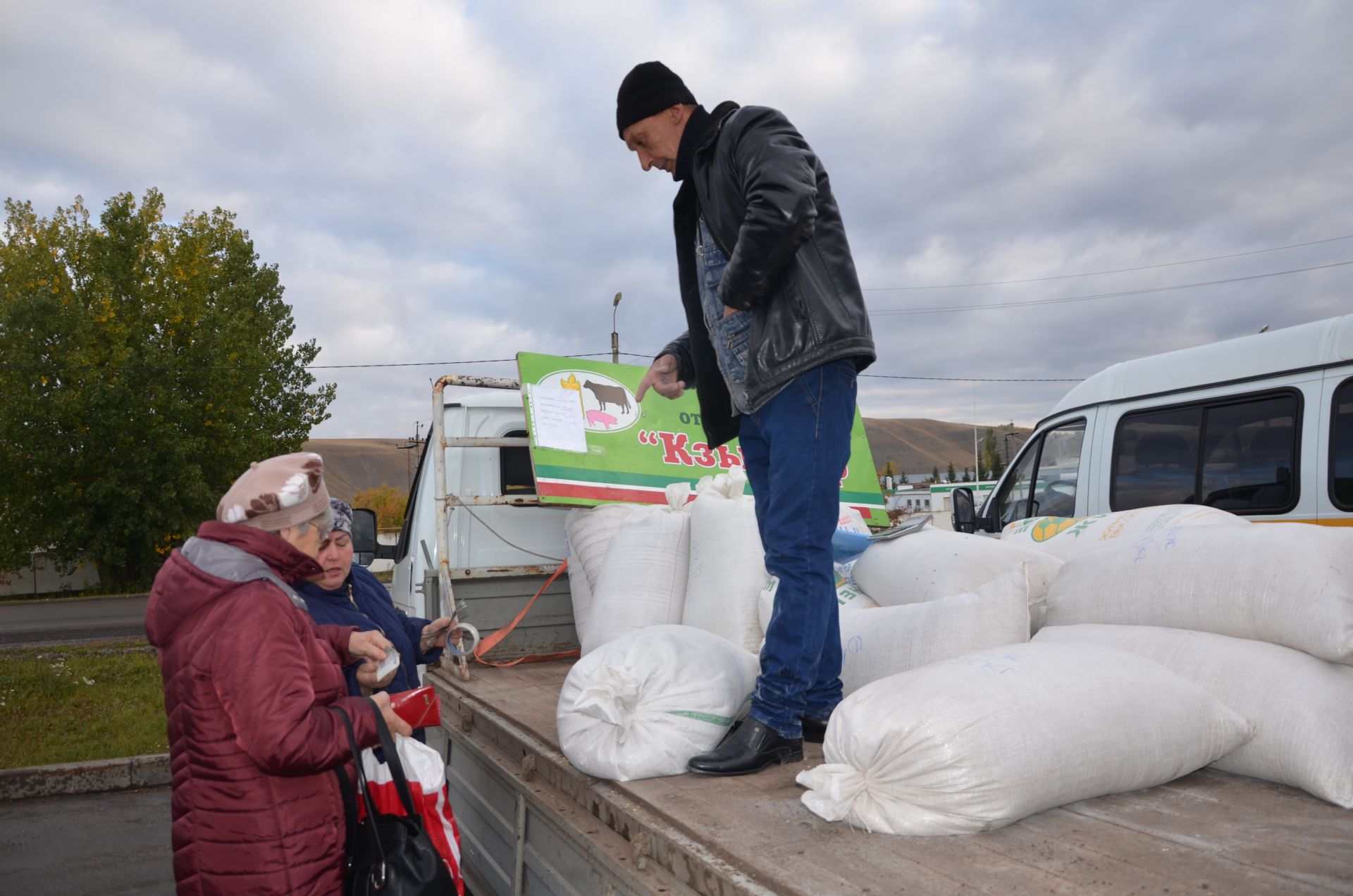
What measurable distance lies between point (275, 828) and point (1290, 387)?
4720 mm

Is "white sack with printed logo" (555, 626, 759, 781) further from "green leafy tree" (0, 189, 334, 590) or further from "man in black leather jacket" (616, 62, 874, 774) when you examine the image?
"green leafy tree" (0, 189, 334, 590)

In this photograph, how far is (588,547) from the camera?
4008 millimetres

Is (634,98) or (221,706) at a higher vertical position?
Answer: (634,98)

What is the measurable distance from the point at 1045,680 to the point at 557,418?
3.27 m

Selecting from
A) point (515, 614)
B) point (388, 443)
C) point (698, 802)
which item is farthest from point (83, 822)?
point (388, 443)

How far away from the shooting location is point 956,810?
156cm

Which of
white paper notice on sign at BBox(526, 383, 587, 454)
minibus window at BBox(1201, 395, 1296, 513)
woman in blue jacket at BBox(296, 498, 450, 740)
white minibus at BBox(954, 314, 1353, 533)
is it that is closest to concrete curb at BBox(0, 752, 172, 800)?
white paper notice on sign at BBox(526, 383, 587, 454)

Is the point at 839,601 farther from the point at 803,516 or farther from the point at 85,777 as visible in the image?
the point at 85,777

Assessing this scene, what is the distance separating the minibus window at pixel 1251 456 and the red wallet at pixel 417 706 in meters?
3.89

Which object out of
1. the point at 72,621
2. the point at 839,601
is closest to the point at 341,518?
the point at 839,601

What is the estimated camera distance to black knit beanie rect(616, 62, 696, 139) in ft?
7.96

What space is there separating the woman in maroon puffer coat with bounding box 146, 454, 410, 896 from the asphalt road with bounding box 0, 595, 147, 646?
419 inches

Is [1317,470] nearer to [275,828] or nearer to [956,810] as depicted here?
[956,810]

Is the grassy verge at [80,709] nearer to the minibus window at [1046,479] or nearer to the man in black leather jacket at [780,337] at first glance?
the man in black leather jacket at [780,337]
